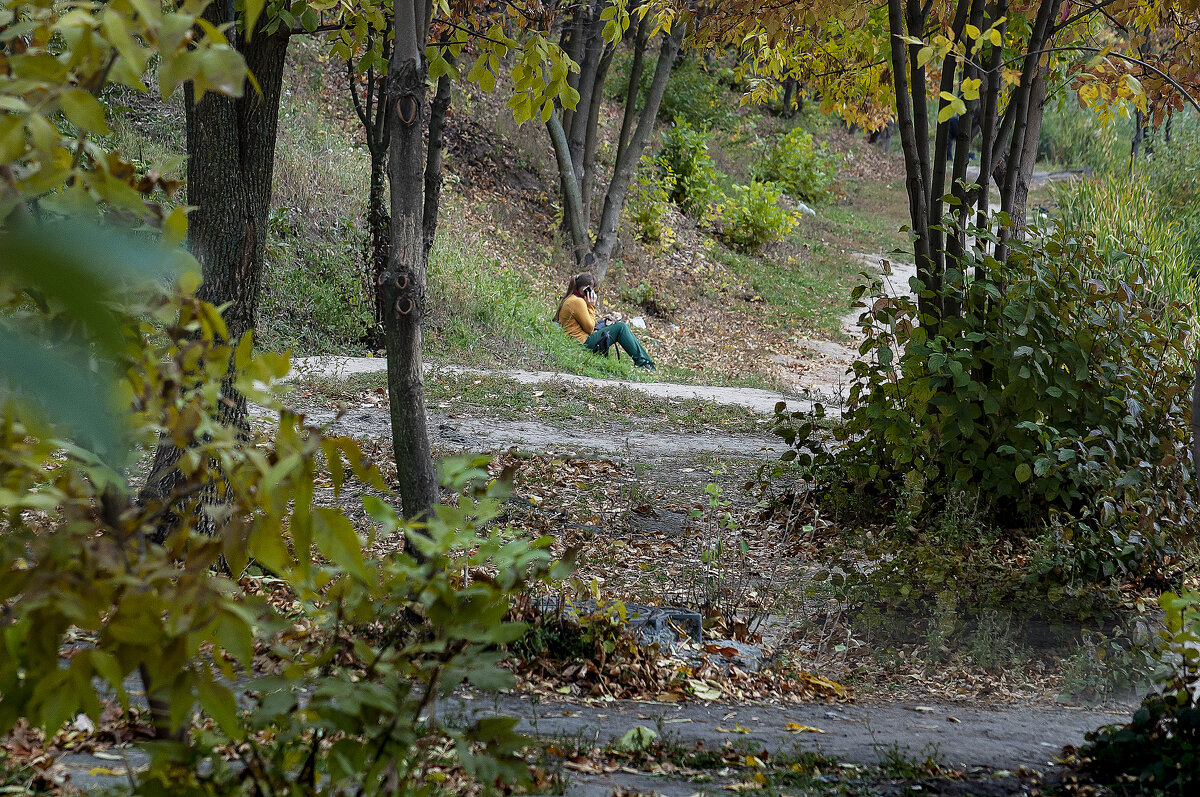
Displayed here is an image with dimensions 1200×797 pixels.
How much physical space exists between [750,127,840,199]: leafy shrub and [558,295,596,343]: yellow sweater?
14.3m

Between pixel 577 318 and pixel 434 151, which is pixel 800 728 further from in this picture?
pixel 577 318

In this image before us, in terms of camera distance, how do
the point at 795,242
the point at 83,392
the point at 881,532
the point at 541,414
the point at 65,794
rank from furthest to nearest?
the point at 795,242, the point at 541,414, the point at 881,532, the point at 65,794, the point at 83,392

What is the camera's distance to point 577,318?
1195cm

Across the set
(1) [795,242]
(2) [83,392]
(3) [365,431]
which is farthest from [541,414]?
(1) [795,242]

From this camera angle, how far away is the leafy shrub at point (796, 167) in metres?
25.3

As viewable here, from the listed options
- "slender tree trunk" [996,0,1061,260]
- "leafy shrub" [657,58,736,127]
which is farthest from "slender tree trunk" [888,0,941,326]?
"leafy shrub" [657,58,736,127]

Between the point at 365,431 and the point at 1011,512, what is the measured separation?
14.1 ft

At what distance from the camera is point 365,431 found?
275 inches

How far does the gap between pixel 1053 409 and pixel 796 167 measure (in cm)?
2167

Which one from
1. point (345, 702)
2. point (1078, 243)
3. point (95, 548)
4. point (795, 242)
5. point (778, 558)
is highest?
point (795, 242)

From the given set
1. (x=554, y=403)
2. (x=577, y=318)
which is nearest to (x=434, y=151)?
(x=554, y=403)

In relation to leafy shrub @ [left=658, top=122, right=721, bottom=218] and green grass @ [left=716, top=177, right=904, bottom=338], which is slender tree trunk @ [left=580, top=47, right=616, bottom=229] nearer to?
leafy shrub @ [left=658, top=122, right=721, bottom=218]

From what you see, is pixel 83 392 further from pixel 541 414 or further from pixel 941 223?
pixel 541 414

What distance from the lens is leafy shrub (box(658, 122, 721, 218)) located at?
63.2 feet
